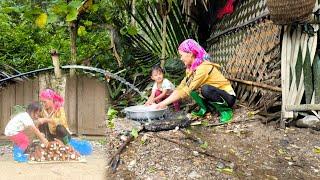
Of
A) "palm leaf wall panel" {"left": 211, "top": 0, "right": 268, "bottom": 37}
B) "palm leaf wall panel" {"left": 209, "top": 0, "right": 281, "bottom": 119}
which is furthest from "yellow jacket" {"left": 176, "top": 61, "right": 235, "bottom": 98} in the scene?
"palm leaf wall panel" {"left": 211, "top": 0, "right": 268, "bottom": 37}

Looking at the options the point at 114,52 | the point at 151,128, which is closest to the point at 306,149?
the point at 151,128

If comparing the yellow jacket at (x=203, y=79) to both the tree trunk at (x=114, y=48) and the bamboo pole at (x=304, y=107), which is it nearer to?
the bamboo pole at (x=304, y=107)

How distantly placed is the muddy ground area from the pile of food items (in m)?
1.16

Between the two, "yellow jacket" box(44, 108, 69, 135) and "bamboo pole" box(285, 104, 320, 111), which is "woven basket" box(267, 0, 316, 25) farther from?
"yellow jacket" box(44, 108, 69, 135)

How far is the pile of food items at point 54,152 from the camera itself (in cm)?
197

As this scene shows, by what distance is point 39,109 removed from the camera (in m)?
2.02

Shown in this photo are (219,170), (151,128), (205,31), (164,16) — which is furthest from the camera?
(205,31)

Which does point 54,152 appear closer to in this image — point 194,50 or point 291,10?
point 291,10

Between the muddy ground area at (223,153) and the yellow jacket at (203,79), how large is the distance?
41 centimetres

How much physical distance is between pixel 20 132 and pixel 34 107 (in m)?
0.13

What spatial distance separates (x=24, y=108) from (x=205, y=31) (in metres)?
6.24

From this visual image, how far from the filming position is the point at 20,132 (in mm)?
1956

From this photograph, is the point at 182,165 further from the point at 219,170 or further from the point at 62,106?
the point at 62,106

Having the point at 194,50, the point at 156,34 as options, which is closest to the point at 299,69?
the point at 194,50
